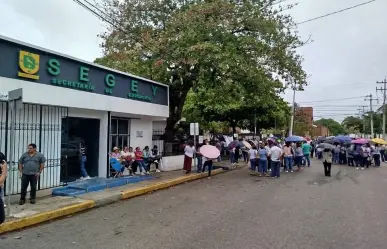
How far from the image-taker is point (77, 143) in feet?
46.5

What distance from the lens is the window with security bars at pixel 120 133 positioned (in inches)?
639

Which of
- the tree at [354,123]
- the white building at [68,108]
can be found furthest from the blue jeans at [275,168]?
the tree at [354,123]

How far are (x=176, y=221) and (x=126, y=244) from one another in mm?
1911

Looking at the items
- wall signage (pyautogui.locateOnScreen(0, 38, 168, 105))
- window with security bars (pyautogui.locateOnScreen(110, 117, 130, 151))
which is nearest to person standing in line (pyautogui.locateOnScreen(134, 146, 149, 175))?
window with security bars (pyautogui.locateOnScreen(110, 117, 130, 151))

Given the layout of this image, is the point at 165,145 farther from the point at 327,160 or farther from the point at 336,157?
the point at 336,157

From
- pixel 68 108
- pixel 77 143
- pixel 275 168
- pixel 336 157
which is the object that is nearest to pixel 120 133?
pixel 77 143

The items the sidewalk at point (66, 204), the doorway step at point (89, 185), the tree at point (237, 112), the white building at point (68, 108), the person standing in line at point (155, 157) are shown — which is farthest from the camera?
the tree at point (237, 112)

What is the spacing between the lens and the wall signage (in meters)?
10.5

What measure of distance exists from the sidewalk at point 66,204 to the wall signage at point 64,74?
148 inches

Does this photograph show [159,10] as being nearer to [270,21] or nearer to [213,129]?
[270,21]

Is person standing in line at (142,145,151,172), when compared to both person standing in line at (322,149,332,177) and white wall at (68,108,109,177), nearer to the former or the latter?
white wall at (68,108,109,177)

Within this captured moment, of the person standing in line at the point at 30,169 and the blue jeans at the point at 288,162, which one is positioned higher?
the person standing in line at the point at 30,169

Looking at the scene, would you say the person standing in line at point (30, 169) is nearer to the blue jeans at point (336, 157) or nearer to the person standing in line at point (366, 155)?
the person standing in line at point (366, 155)

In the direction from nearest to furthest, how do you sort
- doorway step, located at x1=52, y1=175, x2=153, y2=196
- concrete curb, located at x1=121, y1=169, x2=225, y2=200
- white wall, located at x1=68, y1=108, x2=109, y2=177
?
doorway step, located at x1=52, y1=175, x2=153, y2=196, concrete curb, located at x1=121, y1=169, x2=225, y2=200, white wall, located at x1=68, y1=108, x2=109, y2=177
